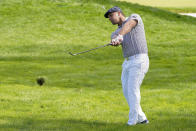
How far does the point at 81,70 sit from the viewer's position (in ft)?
68.5

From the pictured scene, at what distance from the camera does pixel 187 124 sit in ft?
31.6

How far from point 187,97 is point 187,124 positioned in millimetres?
4167

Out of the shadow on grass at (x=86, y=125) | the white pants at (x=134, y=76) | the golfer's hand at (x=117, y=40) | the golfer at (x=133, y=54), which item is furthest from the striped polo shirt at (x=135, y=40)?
the shadow on grass at (x=86, y=125)

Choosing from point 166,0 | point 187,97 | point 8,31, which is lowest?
point 166,0

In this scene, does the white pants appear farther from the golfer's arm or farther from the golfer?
the golfer's arm

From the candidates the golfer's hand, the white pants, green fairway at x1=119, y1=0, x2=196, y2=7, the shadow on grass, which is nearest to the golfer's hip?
the white pants

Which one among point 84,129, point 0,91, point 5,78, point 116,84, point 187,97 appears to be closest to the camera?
point 84,129

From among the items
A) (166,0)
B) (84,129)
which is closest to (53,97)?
(84,129)

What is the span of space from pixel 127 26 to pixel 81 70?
12332mm

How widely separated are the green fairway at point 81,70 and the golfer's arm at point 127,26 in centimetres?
181

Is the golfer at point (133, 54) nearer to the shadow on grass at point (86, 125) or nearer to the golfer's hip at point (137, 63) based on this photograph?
the golfer's hip at point (137, 63)

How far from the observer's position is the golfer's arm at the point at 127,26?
8.59 m

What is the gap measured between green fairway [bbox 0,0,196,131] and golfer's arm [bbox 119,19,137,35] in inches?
71.2

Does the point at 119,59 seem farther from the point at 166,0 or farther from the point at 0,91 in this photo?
the point at 166,0
